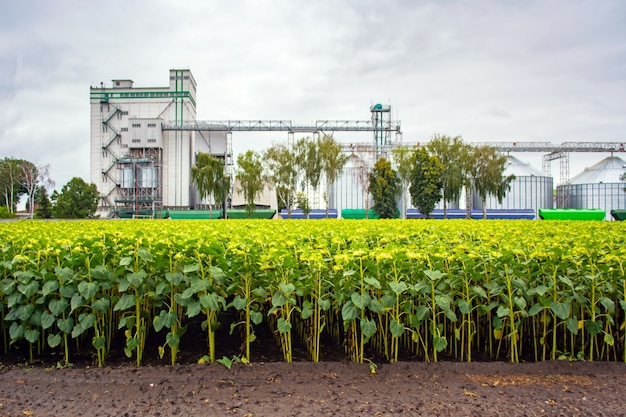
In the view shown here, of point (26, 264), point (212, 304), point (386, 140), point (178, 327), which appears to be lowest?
point (178, 327)

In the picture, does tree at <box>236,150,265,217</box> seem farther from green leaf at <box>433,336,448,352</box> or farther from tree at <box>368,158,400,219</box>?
green leaf at <box>433,336,448,352</box>

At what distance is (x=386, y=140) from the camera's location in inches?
2298

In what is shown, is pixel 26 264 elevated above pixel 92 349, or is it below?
above

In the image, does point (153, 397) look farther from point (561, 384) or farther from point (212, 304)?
point (561, 384)

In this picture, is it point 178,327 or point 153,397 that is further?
point 178,327

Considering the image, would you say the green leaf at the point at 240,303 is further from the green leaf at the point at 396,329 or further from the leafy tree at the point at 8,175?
the leafy tree at the point at 8,175

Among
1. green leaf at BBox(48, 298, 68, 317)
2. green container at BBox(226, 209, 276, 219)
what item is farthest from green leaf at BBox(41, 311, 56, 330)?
green container at BBox(226, 209, 276, 219)

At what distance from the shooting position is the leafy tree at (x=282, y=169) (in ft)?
139

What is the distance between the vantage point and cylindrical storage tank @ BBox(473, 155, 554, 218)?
Answer: 54656 millimetres

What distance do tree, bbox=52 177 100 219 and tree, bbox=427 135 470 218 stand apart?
3942cm

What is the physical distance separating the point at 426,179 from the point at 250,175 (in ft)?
56.1

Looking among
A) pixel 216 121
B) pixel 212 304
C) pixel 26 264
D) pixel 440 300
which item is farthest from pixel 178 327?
pixel 216 121

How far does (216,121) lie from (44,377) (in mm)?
56539

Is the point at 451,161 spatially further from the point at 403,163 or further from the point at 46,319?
the point at 46,319
